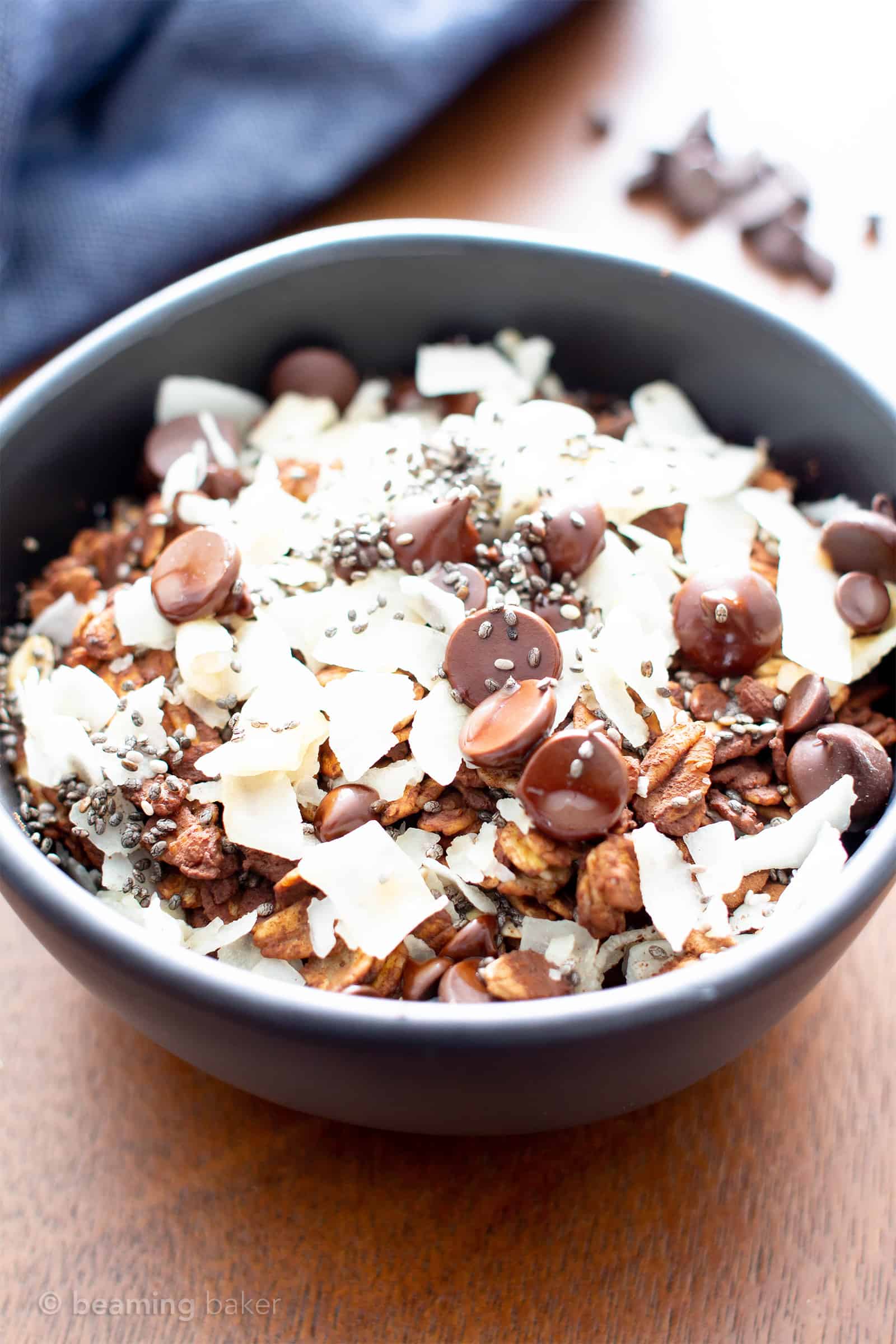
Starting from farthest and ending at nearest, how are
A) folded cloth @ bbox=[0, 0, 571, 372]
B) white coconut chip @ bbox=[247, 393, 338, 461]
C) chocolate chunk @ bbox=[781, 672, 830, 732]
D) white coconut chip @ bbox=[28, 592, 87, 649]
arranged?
1. folded cloth @ bbox=[0, 0, 571, 372]
2. white coconut chip @ bbox=[247, 393, 338, 461]
3. white coconut chip @ bbox=[28, 592, 87, 649]
4. chocolate chunk @ bbox=[781, 672, 830, 732]

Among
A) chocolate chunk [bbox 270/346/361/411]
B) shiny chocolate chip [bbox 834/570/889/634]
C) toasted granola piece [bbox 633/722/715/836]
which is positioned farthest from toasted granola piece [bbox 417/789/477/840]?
chocolate chunk [bbox 270/346/361/411]

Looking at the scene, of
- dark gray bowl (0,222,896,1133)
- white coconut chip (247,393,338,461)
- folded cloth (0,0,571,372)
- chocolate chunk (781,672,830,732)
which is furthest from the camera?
folded cloth (0,0,571,372)

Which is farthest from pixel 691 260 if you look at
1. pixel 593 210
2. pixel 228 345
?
pixel 228 345

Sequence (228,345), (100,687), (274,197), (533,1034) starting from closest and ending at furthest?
(533,1034), (100,687), (228,345), (274,197)

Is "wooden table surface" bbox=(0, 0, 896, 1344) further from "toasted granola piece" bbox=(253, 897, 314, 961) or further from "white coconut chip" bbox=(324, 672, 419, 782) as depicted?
"white coconut chip" bbox=(324, 672, 419, 782)

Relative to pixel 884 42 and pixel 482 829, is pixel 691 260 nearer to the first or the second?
pixel 884 42

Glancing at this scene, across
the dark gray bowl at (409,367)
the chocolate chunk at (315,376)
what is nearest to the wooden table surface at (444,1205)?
the dark gray bowl at (409,367)

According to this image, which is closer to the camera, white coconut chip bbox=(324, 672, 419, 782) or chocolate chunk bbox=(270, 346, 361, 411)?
white coconut chip bbox=(324, 672, 419, 782)
